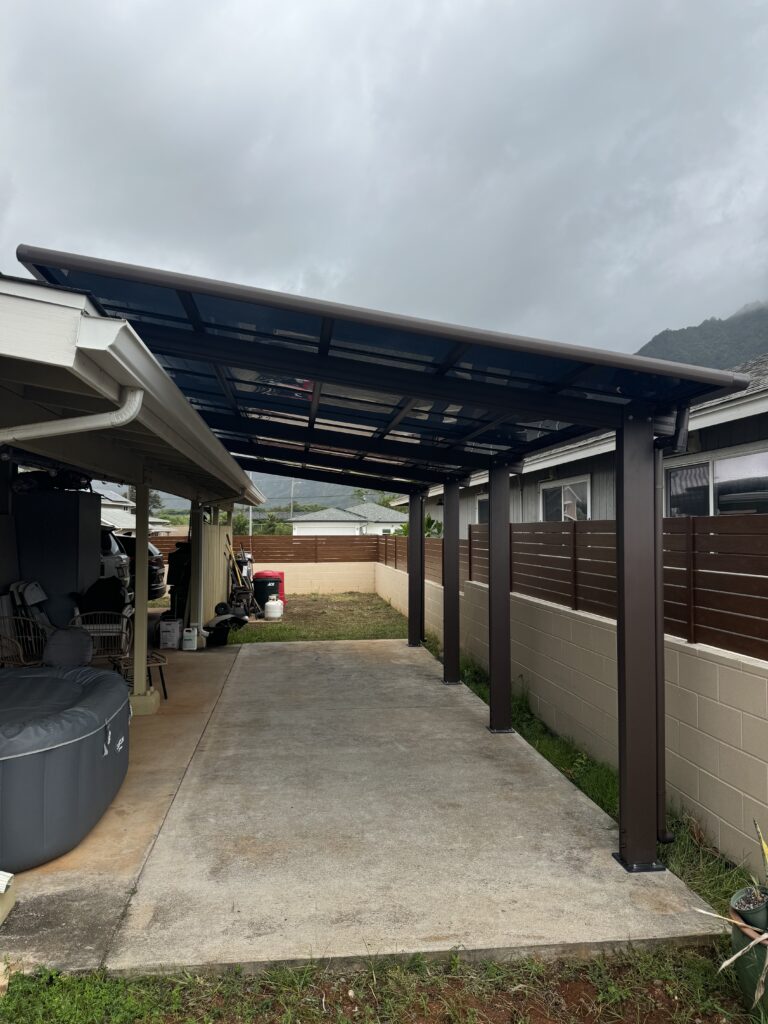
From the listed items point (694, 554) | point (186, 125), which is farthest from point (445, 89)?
point (694, 554)

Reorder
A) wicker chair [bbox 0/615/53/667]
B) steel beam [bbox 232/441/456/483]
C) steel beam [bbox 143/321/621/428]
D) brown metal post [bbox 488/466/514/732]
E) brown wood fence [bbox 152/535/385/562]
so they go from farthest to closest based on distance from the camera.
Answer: brown wood fence [bbox 152/535/385/562] < steel beam [bbox 232/441/456/483] < wicker chair [bbox 0/615/53/667] < brown metal post [bbox 488/466/514/732] < steel beam [bbox 143/321/621/428]

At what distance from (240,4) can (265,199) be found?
41.5 meters

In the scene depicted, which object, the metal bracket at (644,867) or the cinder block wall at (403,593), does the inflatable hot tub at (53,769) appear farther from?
the cinder block wall at (403,593)

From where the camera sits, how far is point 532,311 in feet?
340

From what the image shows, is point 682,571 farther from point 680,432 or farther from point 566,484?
point 566,484

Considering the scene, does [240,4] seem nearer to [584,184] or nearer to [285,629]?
[285,629]

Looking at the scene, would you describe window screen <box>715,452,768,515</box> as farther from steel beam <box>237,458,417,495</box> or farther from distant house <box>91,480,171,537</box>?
distant house <box>91,480,171,537</box>

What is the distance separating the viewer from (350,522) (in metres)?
44.7

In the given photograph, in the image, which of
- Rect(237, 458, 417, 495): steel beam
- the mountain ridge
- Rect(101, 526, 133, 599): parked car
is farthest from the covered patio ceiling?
the mountain ridge

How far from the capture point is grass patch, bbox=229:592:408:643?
10.9m

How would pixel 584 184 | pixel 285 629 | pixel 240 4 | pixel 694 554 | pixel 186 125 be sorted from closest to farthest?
pixel 694 554 < pixel 285 629 < pixel 240 4 < pixel 186 125 < pixel 584 184

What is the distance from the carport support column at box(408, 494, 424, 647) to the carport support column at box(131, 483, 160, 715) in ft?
14.2

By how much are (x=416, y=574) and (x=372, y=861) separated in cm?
647

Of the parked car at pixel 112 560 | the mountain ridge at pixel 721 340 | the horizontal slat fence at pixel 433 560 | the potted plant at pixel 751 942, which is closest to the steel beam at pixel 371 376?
the potted plant at pixel 751 942
